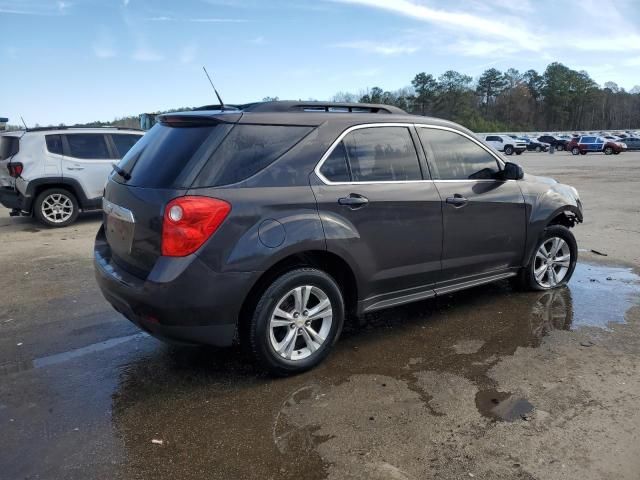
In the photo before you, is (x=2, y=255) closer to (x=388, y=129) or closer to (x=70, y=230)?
(x=70, y=230)

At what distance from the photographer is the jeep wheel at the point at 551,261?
540 centimetres

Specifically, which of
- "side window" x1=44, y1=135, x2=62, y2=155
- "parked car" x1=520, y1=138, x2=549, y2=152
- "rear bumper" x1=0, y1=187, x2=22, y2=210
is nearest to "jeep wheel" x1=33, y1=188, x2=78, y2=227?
"rear bumper" x1=0, y1=187, x2=22, y2=210

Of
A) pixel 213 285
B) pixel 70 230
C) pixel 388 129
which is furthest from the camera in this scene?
pixel 70 230

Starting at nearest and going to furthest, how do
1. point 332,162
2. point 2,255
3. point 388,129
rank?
point 332,162
point 388,129
point 2,255

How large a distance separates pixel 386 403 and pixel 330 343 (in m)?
0.67

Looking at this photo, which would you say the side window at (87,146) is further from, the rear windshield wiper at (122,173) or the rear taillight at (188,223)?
the rear taillight at (188,223)

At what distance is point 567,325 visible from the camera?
4.66 m

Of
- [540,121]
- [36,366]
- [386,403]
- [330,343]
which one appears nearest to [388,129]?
[330,343]

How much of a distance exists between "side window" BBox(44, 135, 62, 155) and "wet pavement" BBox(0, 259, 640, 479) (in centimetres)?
571

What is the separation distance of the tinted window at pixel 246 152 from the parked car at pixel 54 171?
7.73 m

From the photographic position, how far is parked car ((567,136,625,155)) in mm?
45156

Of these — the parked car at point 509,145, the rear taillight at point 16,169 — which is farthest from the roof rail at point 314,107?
the parked car at point 509,145

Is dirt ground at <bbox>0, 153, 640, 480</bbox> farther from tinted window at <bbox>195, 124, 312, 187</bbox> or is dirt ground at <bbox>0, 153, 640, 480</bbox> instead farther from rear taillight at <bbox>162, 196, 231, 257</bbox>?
tinted window at <bbox>195, 124, 312, 187</bbox>

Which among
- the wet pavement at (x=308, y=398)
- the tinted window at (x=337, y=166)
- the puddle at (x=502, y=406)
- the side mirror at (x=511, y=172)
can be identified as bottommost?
the puddle at (x=502, y=406)
